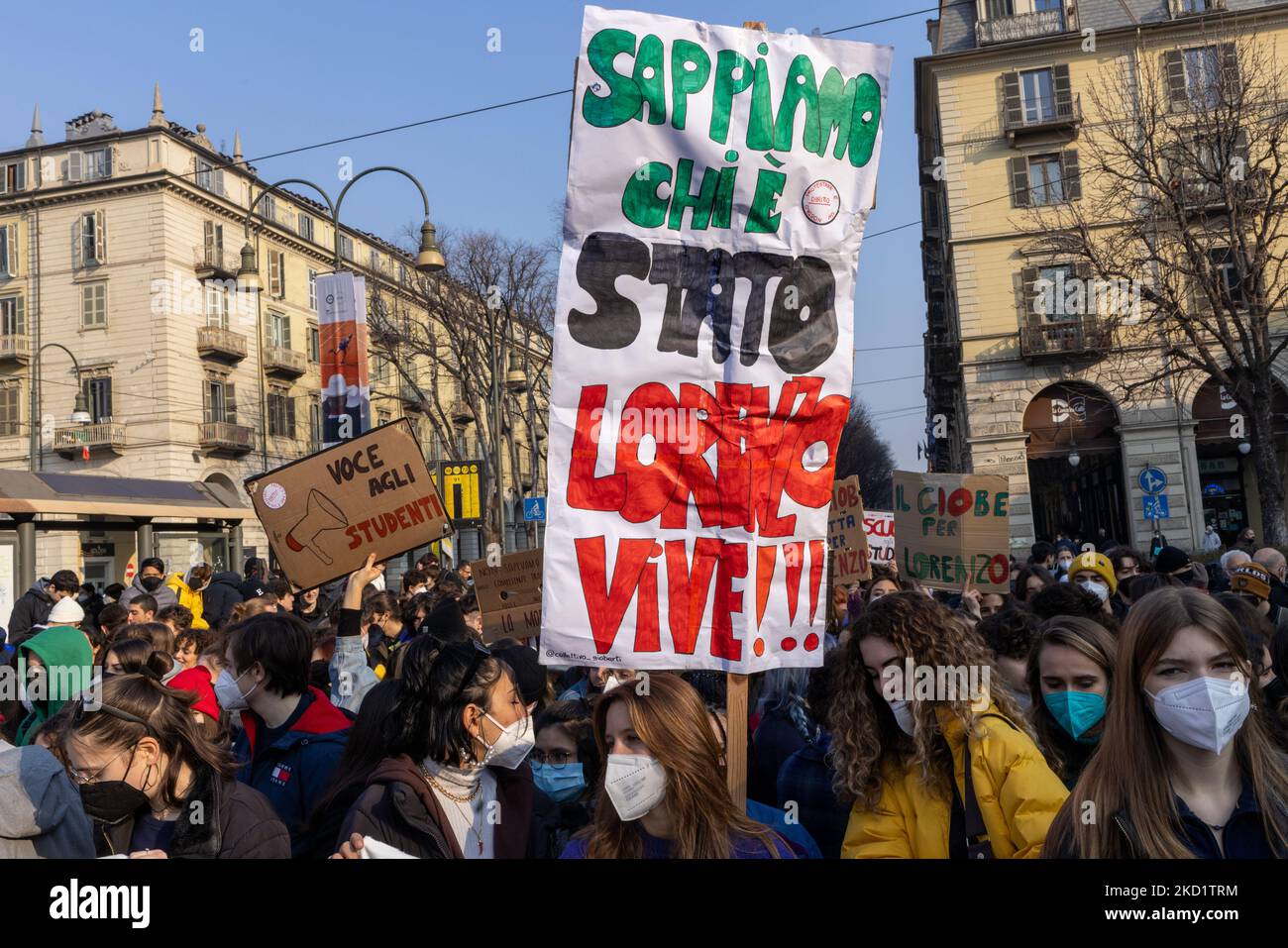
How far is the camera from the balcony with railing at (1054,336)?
29.5 metres

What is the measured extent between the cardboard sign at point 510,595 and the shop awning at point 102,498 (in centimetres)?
915

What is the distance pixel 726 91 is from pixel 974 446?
94.4 ft

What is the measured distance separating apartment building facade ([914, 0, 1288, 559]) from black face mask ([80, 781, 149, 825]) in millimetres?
28404

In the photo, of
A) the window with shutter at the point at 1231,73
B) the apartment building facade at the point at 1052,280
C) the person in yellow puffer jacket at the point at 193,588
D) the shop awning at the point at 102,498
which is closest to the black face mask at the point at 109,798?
the person in yellow puffer jacket at the point at 193,588

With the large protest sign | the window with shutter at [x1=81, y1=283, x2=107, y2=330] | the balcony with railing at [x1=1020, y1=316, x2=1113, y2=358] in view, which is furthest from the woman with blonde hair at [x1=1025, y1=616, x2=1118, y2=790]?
the window with shutter at [x1=81, y1=283, x2=107, y2=330]

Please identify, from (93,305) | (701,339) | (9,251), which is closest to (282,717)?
(701,339)

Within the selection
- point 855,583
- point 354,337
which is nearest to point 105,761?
point 354,337

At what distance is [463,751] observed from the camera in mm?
3158

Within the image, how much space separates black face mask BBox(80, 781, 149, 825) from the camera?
2785 mm

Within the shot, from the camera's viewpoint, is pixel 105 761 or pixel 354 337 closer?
pixel 105 761

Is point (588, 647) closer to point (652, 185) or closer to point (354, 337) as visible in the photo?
point (652, 185)

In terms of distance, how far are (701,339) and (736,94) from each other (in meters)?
0.79

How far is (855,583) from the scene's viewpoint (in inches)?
460

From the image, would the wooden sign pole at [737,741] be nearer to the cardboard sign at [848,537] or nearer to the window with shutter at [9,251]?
the cardboard sign at [848,537]
